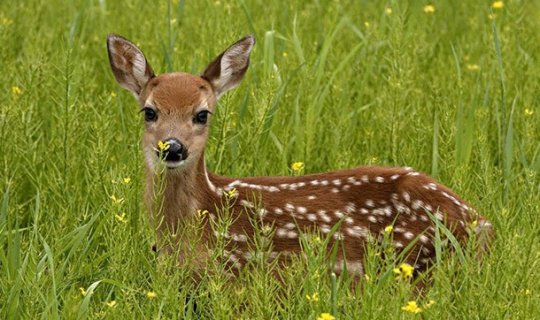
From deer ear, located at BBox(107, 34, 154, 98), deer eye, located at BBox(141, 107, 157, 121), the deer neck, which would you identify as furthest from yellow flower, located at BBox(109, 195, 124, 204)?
deer ear, located at BBox(107, 34, 154, 98)

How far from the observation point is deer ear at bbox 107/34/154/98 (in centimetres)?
626

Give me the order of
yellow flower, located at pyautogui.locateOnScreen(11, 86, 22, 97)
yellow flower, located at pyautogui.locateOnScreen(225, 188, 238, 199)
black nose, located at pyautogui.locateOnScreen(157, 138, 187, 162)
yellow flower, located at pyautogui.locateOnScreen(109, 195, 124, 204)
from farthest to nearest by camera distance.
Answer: yellow flower, located at pyautogui.locateOnScreen(11, 86, 22, 97) → black nose, located at pyautogui.locateOnScreen(157, 138, 187, 162) → yellow flower, located at pyautogui.locateOnScreen(225, 188, 238, 199) → yellow flower, located at pyautogui.locateOnScreen(109, 195, 124, 204)

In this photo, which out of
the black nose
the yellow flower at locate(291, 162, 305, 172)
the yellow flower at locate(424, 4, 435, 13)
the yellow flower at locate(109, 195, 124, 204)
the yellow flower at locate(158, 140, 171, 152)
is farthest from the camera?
the yellow flower at locate(424, 4, 435, 13)

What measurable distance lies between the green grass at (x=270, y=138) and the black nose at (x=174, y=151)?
0.25 metres

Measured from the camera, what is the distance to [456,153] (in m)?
6.64

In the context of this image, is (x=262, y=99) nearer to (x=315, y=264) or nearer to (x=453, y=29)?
(x=315, y=264)

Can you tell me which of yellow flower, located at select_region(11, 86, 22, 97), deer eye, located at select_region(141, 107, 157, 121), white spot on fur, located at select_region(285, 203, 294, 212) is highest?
deer eye, located at select_region(141, 107, 157, 121)

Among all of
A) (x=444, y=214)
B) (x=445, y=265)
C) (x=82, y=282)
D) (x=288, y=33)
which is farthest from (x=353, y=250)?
(x=288, y=33)

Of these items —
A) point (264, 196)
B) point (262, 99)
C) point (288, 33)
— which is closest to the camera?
point (264, 196)

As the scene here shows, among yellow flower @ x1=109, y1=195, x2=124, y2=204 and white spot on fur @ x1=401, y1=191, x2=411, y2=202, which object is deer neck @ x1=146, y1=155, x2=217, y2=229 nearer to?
yellow flower @ x1=109, y1=195, x2=124, y2=204

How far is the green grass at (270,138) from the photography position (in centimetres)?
502

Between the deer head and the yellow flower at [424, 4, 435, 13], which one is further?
the yellow flower at [424, 4, 435, 13]

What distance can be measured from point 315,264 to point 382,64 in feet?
11.2

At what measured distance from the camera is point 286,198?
6027 millimetres
